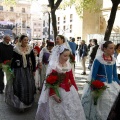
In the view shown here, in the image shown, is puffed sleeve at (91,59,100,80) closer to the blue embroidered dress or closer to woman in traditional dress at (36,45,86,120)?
the blue embroidered dress

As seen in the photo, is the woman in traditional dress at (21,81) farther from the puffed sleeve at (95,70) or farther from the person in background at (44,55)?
the puffed sleeve at (95,70)

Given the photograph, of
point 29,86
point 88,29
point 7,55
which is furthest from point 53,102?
point 88,29

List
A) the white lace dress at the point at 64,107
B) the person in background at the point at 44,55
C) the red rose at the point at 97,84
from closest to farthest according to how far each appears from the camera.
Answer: the white lace dress at the point at 64,107 < the red rose at the point at 97,84 < the person in background at the point at 44,55

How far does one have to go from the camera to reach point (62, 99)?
3.93m

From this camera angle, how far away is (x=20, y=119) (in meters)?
5.02

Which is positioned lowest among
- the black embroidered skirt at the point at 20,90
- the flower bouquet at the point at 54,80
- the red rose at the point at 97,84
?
the black embroidered skirt at the point at 20,90

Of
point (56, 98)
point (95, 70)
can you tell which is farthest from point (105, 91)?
point (56, 98)

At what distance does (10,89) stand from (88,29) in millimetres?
20087

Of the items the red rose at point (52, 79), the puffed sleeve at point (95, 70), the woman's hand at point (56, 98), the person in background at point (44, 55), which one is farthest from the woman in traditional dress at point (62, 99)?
the person in background at point (44, 55)

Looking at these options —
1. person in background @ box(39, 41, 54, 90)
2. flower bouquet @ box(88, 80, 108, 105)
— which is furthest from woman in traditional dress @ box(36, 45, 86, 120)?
person in background @ box(39, 41, 54, 90)

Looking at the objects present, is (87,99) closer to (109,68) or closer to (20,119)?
(109,68)

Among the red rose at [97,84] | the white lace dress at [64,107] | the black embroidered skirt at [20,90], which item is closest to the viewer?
the white lace dress at [64,107]

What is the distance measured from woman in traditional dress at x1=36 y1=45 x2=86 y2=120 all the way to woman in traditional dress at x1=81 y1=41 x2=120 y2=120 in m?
0.50

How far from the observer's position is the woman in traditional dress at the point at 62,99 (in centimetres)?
389
